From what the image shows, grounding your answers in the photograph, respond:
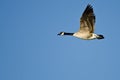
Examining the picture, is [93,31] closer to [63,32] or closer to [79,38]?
[79,38]

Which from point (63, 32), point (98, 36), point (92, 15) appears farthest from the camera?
point (63, 32)

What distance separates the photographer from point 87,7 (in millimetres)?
21672

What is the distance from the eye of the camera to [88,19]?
71.6 ft

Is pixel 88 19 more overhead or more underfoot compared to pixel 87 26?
more overhead

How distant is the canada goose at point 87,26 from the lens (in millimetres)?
21672

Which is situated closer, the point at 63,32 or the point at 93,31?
the point at 93,31

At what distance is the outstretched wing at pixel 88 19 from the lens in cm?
2162

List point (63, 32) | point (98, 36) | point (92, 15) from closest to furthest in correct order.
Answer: point (92, 15) → point (98, 36) → point (63, 32)

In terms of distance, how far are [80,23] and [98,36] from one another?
1454 mm

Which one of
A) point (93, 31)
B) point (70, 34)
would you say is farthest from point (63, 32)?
point (93, 31)

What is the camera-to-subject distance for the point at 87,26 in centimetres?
2231

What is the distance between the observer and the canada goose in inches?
853

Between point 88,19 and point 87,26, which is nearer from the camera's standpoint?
point 88,19

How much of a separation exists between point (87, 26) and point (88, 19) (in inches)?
22.5
